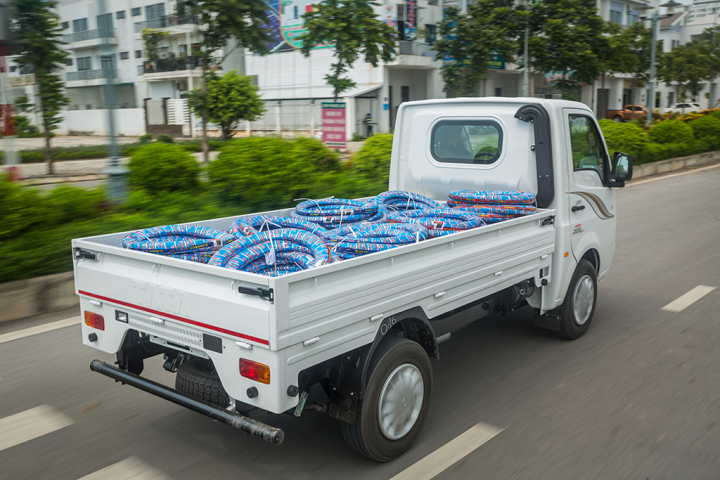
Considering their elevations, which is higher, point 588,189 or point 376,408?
point 588,189

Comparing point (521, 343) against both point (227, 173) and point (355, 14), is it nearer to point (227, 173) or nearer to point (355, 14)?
point (227, 173)

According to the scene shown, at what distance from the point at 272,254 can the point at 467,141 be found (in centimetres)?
250

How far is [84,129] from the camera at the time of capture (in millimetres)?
50562

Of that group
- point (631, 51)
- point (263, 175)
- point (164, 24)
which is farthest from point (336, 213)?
point (164, 24)

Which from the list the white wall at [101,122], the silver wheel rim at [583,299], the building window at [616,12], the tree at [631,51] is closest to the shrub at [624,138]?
the silver wheel rim at [583,299]

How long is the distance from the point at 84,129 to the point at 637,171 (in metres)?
44.8

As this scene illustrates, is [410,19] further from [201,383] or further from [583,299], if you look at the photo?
[201,383]

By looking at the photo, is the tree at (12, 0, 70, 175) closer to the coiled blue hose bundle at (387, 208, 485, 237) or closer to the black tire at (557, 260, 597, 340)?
the coiled blue hose bundle at (387, 208, 485, 237)

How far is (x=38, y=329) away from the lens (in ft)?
17.9

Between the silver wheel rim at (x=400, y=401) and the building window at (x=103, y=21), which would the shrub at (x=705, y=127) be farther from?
the silver wheel rim at (x=400, y=401)

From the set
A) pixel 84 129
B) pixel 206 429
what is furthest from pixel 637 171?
pixel 84 129

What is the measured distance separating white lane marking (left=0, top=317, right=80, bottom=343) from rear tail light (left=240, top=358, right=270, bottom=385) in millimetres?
3322

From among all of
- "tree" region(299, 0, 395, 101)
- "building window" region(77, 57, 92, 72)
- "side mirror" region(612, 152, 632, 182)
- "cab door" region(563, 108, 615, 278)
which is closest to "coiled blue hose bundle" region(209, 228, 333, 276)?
"cab door" region(563, 108, 615, 278)

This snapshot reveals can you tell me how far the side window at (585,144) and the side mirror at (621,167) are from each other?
117mm
